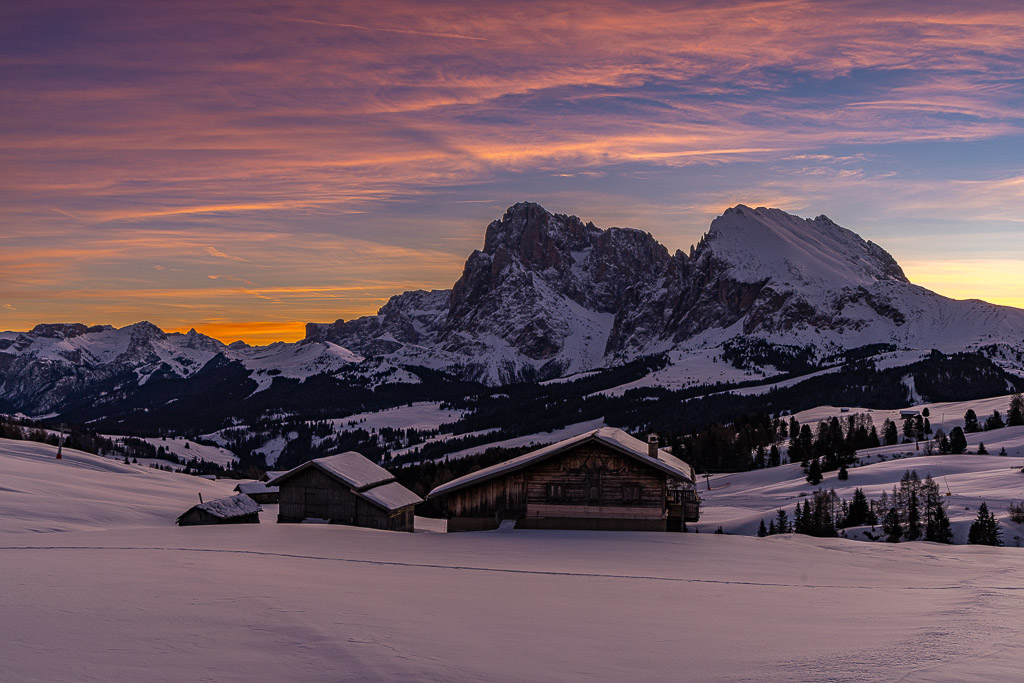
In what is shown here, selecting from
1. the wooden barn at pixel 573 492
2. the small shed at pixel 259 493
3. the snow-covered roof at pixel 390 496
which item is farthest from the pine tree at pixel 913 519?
the small shed at pixel 259 493

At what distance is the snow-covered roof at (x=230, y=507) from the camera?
134 feet

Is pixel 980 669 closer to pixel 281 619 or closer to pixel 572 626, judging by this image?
pixel 572 626

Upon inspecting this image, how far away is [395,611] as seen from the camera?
55.9 feet

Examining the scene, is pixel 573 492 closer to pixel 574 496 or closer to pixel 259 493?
pixel 574 496

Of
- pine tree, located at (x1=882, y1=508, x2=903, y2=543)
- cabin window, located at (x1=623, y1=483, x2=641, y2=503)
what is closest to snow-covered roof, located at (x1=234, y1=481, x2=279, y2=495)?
cabin window, located at (x1=623, y1=483, x2=641, y2=503)

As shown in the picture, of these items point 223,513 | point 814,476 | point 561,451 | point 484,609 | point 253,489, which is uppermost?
point 561,451

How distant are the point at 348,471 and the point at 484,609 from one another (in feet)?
97.7

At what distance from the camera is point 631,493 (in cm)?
3981

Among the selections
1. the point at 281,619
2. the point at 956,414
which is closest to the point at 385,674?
the point at 281,619

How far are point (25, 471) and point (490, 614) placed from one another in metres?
38.2

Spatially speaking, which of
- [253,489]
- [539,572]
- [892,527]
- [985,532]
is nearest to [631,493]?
[539,572]

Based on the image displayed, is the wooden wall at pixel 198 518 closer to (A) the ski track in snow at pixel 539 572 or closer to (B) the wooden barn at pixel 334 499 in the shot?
(B) the wooden barn at pixel 334 499

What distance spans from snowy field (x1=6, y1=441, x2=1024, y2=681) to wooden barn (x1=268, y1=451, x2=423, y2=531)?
9824mm

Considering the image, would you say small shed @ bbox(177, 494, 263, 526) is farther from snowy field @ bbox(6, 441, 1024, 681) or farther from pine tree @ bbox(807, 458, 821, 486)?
pine tree @ bbox(807, 458, 821, 486)
